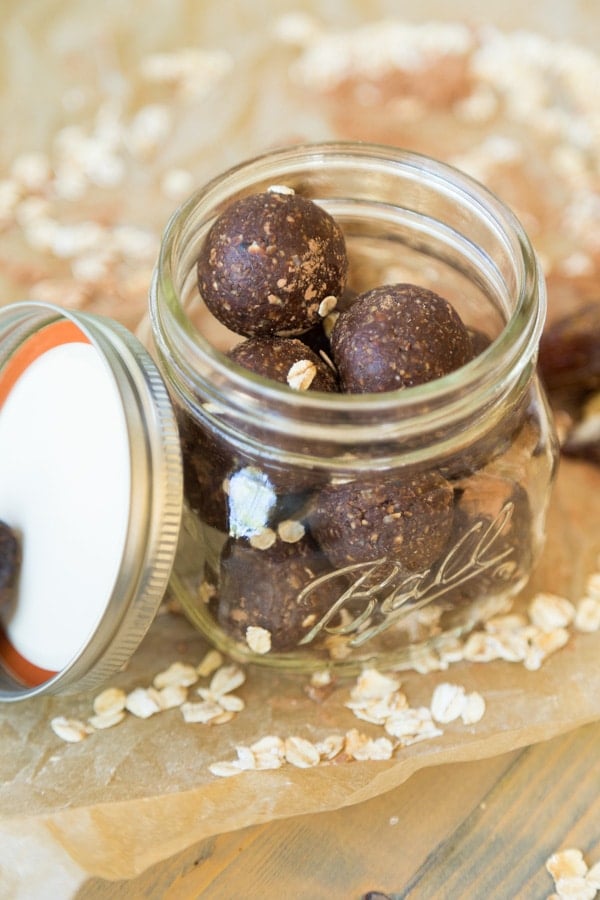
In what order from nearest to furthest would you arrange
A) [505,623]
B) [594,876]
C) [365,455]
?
[365,455], [594,876], [505,623]

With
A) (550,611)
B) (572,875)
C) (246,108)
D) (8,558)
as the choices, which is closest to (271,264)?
(8,558)

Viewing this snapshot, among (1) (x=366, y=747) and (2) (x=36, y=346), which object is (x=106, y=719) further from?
(2) (x=36, y=346)

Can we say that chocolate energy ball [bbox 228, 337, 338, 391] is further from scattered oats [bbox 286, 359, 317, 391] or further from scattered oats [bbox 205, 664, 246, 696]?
scattered oats [bbox 205, 664, 246, 696]

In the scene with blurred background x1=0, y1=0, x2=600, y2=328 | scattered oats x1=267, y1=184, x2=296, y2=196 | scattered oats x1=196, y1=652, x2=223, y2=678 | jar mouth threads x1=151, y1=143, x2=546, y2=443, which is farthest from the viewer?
blurred background x1=0, y1=0, x2=600, y2=328

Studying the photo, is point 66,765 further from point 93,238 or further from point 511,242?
point 93,238

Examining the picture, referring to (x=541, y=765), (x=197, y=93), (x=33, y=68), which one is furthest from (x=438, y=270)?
(x=33, y=68)

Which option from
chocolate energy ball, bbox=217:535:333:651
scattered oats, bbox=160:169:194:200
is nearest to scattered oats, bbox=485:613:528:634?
chocolate energy ball, bbox=217:535:333:651
